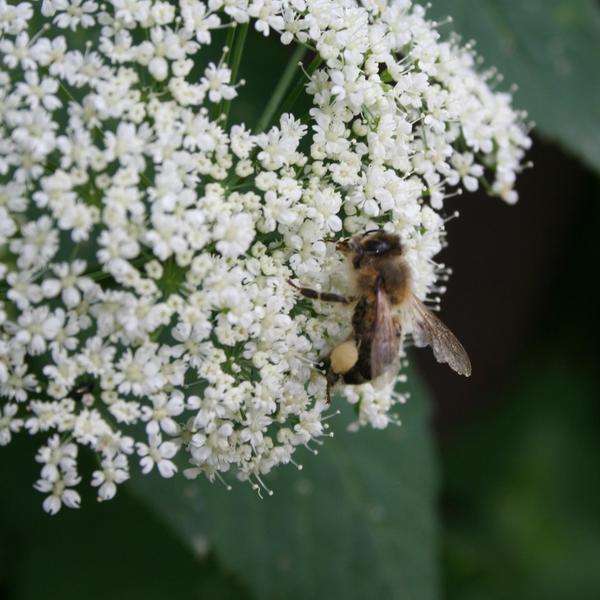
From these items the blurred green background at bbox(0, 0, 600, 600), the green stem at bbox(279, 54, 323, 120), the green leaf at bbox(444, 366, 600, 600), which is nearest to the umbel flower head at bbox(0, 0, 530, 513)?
the green stem at bbox(279, 54, 323, 120)

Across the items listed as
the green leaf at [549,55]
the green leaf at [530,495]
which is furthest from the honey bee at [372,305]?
the green leaf at [530,495]

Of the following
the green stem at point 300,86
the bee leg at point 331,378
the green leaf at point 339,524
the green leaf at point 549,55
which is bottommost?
the green leaf at point 339,524

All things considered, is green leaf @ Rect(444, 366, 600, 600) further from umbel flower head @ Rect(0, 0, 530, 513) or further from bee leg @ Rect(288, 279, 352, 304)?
bee leg @ Rect(288, 279, 352, 304)

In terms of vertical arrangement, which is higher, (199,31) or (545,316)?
(545,316)

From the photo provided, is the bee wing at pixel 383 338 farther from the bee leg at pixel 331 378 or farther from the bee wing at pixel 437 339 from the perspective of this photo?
Result: the bee wing at pixel 437 339

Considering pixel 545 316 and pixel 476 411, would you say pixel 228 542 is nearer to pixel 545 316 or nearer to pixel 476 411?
pixel 476 411

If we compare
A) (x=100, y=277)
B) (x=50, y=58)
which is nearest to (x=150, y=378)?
(x=100, y=277)

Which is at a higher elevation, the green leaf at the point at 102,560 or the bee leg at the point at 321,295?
the bee leg at the point at 321,295

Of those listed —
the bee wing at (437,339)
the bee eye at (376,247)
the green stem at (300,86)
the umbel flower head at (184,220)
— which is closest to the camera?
the umbel flower head at (184,220)
